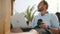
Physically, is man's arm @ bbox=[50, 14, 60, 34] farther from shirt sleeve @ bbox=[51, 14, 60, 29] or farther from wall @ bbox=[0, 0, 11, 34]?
wall @ bbox=[0, 0, 11, 34]

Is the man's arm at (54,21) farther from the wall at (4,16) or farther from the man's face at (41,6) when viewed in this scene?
the wall at (4,16)

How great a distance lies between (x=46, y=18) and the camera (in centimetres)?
126

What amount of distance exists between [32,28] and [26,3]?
278 millimetres

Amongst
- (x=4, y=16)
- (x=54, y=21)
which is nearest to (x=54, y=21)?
(x=54, y=21)

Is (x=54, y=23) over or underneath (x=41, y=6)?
underneath

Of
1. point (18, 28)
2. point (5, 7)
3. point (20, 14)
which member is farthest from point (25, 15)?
point (5, 7)

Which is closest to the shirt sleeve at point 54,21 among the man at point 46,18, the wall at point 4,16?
the man at point 46,18

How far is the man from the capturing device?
125 cm

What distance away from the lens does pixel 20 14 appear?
3.94ft

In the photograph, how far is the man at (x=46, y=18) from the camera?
1.25 metres

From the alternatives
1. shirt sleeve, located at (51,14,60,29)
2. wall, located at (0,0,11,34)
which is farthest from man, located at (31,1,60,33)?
wall, located at (0,0,11,34)

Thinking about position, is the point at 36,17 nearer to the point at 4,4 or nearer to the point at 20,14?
the point at 20,14

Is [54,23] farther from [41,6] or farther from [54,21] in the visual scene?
[41,6]

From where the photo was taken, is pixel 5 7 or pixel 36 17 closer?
pixel 5 7
